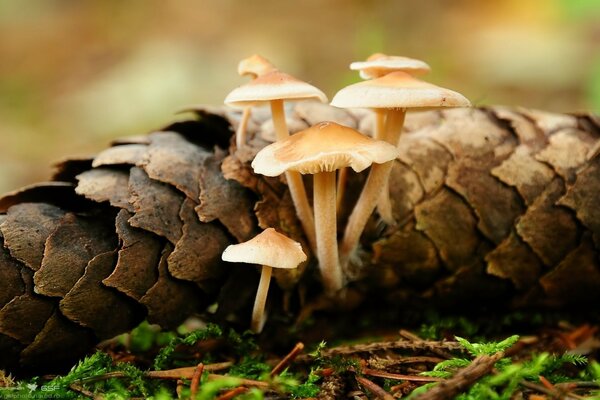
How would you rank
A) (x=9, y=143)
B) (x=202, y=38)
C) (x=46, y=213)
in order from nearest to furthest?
(x=46, y=213), (x=9, y=143), (x=202, y=38)

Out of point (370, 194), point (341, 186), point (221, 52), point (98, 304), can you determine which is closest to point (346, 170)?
point (341, 186)

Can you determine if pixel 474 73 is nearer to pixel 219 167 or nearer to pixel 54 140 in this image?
pixel 54 140

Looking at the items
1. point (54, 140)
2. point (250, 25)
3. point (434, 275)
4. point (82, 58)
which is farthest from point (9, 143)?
point (434, 275)

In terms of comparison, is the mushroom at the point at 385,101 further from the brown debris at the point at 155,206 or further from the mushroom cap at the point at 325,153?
the brown debris at the point at 155,206

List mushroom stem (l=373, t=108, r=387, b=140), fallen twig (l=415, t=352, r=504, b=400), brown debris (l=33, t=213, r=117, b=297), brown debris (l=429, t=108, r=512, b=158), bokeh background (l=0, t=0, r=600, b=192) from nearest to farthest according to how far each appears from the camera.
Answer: fallen twig (l=415, t=352, r=504, b=400) < brown debris (l=33, t=213, r=117, b=297) < mushroom stem (l=373, t=108, r=387, b=140) < brown debris (l=429, t=108, r=512, b=158) < bokeh background (l=0, t=0, r=600, b=192)

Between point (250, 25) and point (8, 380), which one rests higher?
point (250, 25)

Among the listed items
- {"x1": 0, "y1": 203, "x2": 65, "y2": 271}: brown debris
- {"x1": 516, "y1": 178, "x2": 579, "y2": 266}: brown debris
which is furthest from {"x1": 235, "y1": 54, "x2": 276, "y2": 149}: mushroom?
{"x1": 516, "y1": 178, "x2": 579, "y2": 266}: brown debris

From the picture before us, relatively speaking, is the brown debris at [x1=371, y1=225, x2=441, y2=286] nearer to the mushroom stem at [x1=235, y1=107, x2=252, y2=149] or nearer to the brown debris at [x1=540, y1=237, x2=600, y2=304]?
the brown debris at [x1=540, y1=237, x2=600, y2=304]
